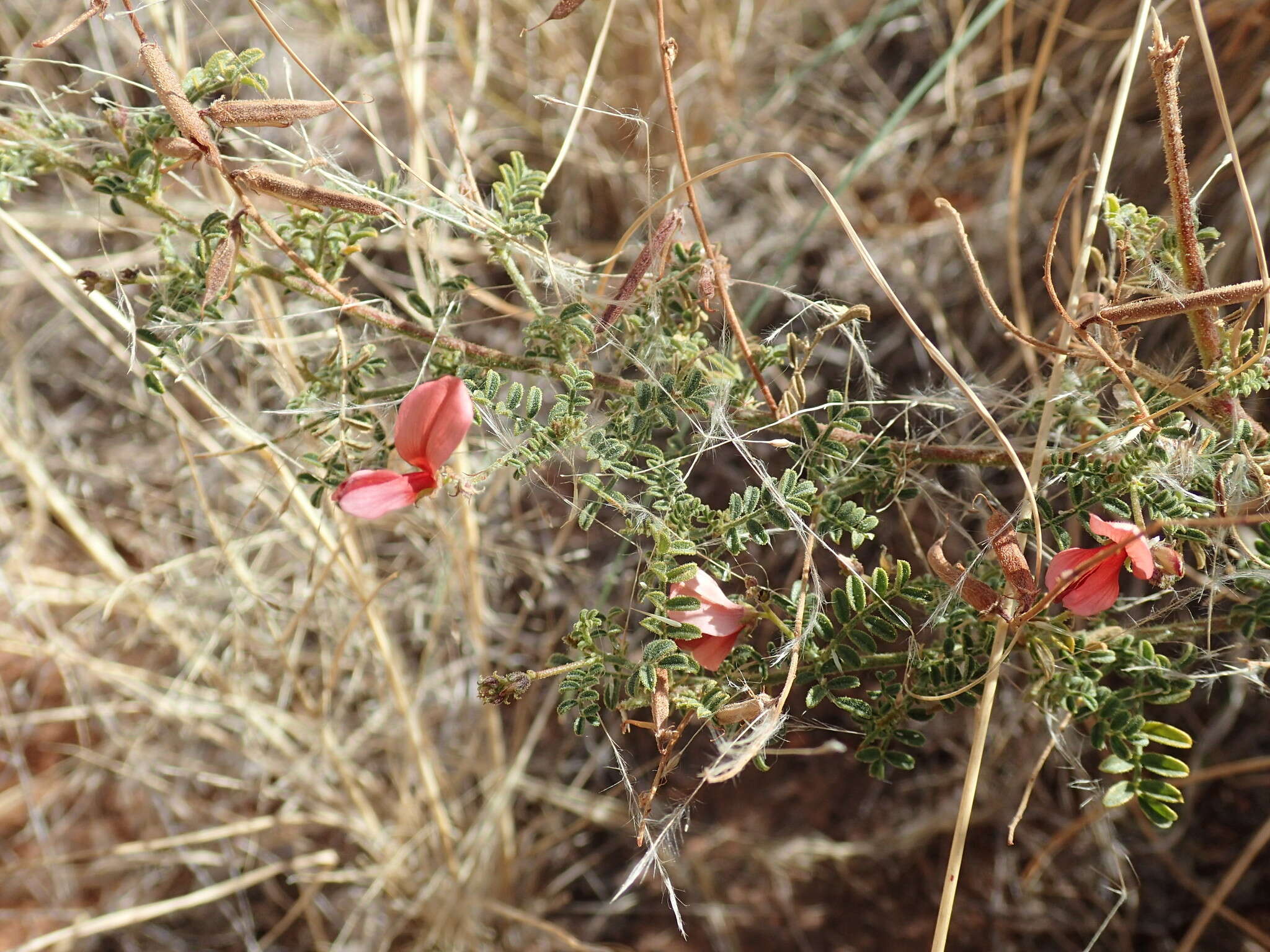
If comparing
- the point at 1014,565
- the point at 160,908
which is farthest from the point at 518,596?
the point at 1014,565

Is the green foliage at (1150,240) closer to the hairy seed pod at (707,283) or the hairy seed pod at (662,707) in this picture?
the hairy seed pod at (707,283)

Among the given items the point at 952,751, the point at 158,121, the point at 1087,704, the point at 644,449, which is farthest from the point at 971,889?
the point at 158,121

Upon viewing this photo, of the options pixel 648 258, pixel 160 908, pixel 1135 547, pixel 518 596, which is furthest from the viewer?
pixel 518 596

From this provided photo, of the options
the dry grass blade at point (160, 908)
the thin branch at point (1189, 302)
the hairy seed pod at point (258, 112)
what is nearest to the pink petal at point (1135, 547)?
the thin branch at point (1189, 302)

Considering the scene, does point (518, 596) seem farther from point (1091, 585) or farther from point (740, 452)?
point (1091, 585)

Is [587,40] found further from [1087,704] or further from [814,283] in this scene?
[1087,704]

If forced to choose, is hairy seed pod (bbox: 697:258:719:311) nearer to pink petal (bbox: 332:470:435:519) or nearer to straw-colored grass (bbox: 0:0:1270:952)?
pink petal (bbox: 332:470:435:519)
